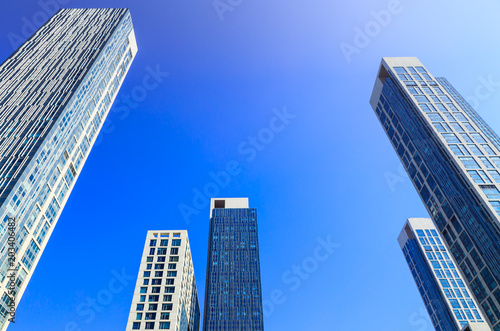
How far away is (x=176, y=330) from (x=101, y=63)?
89.7 meters

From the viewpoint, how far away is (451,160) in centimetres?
8031

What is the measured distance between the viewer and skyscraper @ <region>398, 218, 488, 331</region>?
12719cm

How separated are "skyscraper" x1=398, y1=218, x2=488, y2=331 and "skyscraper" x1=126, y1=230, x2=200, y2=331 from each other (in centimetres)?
9104

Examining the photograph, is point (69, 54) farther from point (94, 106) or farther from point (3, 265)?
point (3, 265)

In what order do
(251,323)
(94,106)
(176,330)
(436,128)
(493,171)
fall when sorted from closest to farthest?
1. (493,171)
2. (436,128)
3. (176,330)
4. (94,106)
5. (251,323)

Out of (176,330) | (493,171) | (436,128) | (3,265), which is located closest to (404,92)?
(436,128)

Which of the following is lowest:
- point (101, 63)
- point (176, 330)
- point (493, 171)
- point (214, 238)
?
point (176, 330)

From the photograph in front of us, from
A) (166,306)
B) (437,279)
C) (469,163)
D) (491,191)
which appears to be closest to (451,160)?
(469,163)

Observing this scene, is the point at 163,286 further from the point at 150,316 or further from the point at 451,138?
the point at 451,138

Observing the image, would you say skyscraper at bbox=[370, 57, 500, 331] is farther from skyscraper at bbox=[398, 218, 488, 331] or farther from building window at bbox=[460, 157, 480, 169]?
skyscraper at bbox=[398, 218, 488, 331]

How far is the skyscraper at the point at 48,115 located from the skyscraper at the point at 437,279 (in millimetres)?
125720

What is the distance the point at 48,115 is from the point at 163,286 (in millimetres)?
57680

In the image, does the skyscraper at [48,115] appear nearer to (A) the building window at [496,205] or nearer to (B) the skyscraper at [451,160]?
(B) the skyscraper at [451,160]

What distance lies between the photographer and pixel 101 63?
391ft
